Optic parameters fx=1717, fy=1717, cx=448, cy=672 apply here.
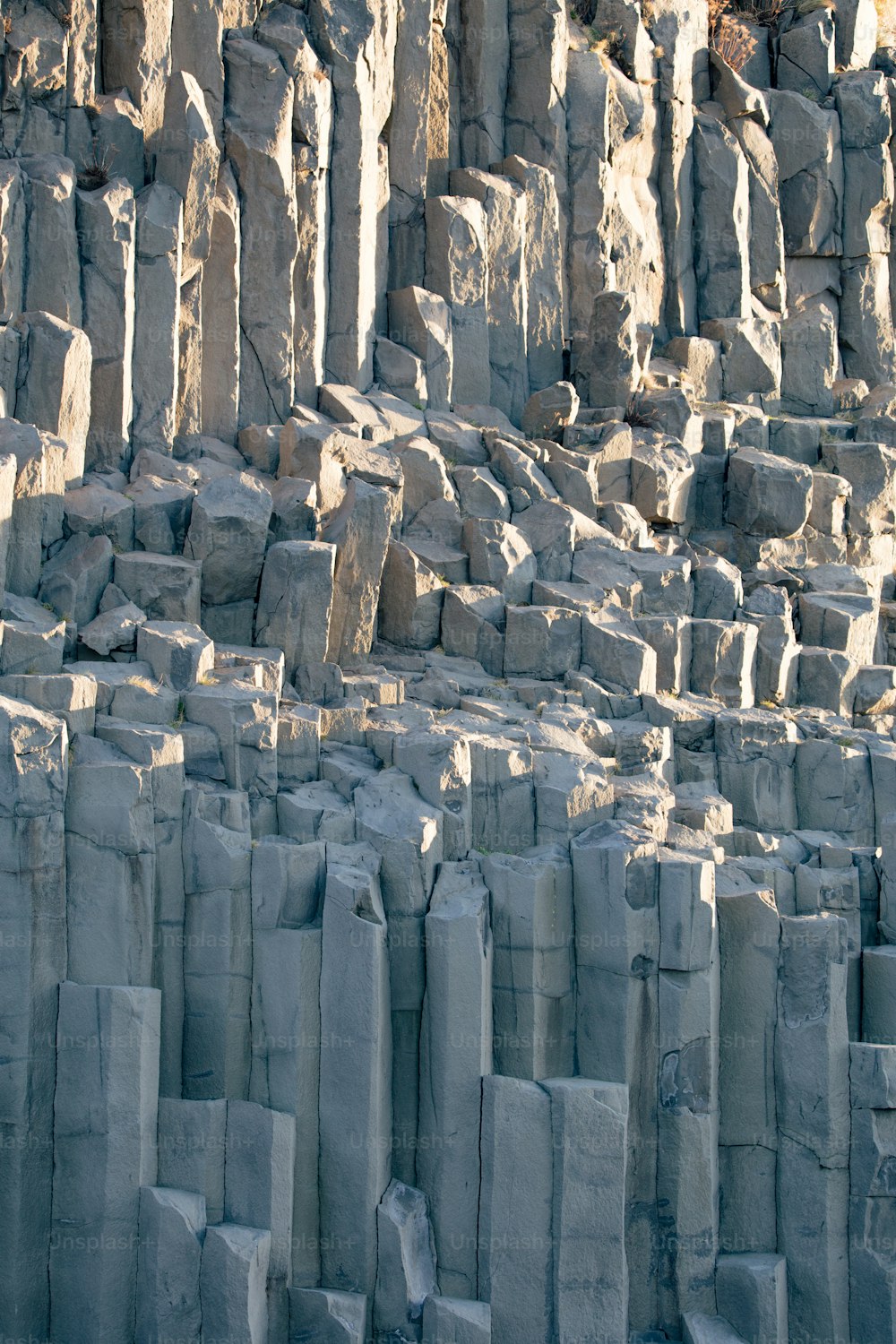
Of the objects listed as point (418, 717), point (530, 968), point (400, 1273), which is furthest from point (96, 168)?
point (400, 1273)

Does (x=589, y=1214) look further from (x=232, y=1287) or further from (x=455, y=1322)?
(x=232, y=1287)

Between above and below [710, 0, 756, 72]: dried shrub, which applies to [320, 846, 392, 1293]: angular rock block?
below


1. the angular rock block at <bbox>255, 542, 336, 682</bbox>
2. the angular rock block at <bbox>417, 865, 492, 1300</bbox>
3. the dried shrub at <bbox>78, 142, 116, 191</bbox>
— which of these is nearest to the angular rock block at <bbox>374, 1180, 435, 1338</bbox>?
the angular rock block at <bbox>417, 865, 492, 1300</bbox>

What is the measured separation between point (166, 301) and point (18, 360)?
2.82m

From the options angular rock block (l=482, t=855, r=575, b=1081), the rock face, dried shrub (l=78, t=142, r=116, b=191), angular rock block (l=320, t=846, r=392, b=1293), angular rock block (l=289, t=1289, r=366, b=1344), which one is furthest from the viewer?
dried shrub (l=78, t=142, r=116, b=191)

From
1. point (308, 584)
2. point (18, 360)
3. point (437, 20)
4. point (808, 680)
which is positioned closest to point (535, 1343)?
point (308, 584)

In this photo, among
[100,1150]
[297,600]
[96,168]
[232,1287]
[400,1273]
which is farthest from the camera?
[96,168]

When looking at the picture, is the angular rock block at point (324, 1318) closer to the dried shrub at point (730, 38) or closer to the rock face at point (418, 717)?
the rock face at point (418, 717)

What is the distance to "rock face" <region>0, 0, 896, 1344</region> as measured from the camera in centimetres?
1689

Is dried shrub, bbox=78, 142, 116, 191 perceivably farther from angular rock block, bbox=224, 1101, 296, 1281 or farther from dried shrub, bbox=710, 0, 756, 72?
dried shrub, bbox=710, 0, 756, 72

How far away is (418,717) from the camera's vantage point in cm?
2041

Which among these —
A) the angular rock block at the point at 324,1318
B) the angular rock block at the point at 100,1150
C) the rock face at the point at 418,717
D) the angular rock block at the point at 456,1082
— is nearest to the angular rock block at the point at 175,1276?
the rock face at the point at 418,717

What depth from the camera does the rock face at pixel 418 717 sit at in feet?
55.4

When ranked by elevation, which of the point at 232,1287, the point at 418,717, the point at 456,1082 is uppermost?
the point at 418,717
